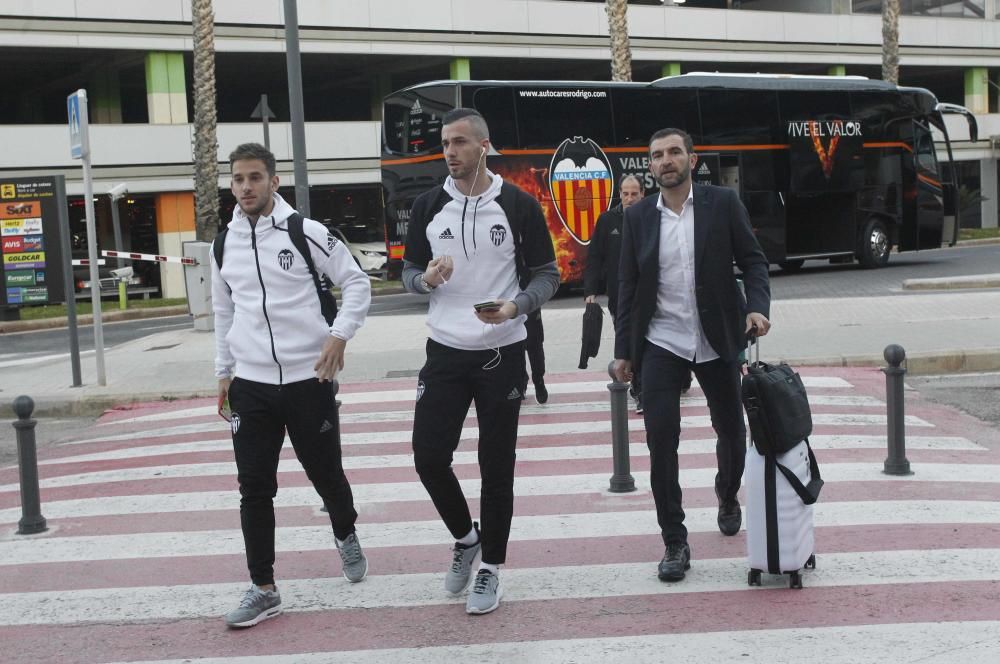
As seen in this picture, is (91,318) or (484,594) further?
(91,318)

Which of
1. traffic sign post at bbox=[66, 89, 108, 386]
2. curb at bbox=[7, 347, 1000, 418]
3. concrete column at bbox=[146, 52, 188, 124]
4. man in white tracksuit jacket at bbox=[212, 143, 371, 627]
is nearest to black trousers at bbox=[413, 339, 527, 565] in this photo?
man in white tracksuit jacket at bbox=[212, 143, 371, 627]

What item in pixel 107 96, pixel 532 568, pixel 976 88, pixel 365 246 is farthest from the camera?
pixel 976 88

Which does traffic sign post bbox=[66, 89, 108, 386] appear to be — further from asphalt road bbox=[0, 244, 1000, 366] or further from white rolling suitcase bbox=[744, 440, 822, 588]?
white rolling suitcase bbox=[744, 440, 822, 588]

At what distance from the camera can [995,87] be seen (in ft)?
147

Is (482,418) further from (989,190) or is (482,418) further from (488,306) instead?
(989,190)

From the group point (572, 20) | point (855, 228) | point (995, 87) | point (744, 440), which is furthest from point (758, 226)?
point (995, 87)

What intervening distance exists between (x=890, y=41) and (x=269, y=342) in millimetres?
34471

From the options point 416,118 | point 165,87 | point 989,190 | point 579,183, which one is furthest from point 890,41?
point 165,87

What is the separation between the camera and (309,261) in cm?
505

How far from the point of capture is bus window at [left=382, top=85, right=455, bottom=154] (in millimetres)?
20797

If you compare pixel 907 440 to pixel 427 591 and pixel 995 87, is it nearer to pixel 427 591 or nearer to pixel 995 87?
pixel 427 591

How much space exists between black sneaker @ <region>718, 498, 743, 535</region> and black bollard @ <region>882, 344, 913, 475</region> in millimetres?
1669

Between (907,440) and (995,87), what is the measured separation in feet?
134

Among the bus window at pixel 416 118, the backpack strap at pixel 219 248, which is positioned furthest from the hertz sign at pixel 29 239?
the backpack strap at pixel 219 248
